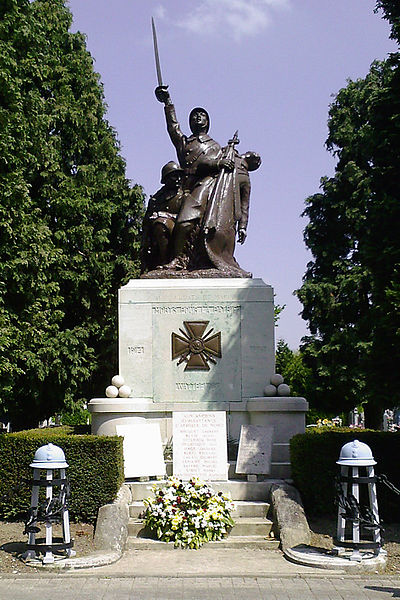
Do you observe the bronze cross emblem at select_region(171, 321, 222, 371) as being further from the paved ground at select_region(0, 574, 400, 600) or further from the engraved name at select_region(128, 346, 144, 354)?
the paved ground at select_region(0, 574, 400, 600)

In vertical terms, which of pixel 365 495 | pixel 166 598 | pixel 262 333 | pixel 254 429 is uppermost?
pixel 262 333

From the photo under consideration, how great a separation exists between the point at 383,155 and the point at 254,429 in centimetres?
446

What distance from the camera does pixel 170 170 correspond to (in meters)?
14.4

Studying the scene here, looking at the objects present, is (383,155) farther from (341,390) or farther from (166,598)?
(341,390)

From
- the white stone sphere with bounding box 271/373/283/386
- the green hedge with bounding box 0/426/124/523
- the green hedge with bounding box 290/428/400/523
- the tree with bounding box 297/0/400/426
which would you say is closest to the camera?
the green hedge with bounding box 0/426/124/523

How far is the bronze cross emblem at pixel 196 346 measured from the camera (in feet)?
42.2

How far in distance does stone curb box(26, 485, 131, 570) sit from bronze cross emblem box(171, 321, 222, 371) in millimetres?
3289

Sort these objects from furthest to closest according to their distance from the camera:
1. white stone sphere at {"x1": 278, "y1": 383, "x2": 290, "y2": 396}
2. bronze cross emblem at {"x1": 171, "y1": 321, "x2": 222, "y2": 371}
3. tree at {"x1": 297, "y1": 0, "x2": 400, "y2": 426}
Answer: tree at {"x1": 297, "y1": 0, "x2": 400, "y2": 426}, bronze cross emblem at {"x1": 171, "y1": 321, "x2": 222, "y2": 371}, white stone sphere at {"x1": 278, "y1": 383, "x2": 290, "y2": 396}

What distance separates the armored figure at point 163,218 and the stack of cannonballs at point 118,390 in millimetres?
2621

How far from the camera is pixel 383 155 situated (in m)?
11.0

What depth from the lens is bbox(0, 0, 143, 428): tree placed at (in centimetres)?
1639

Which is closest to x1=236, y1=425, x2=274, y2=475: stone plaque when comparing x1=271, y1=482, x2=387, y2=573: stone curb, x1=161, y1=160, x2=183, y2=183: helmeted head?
x1=271, y1=482, x2=387, y2=573: stone curb

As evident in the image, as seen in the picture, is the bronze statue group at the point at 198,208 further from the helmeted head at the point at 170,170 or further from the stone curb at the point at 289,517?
the stone curb at the point at 289,517

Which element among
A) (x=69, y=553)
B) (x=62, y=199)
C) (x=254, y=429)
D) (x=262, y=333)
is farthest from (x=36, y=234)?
(x=69, y=553)
